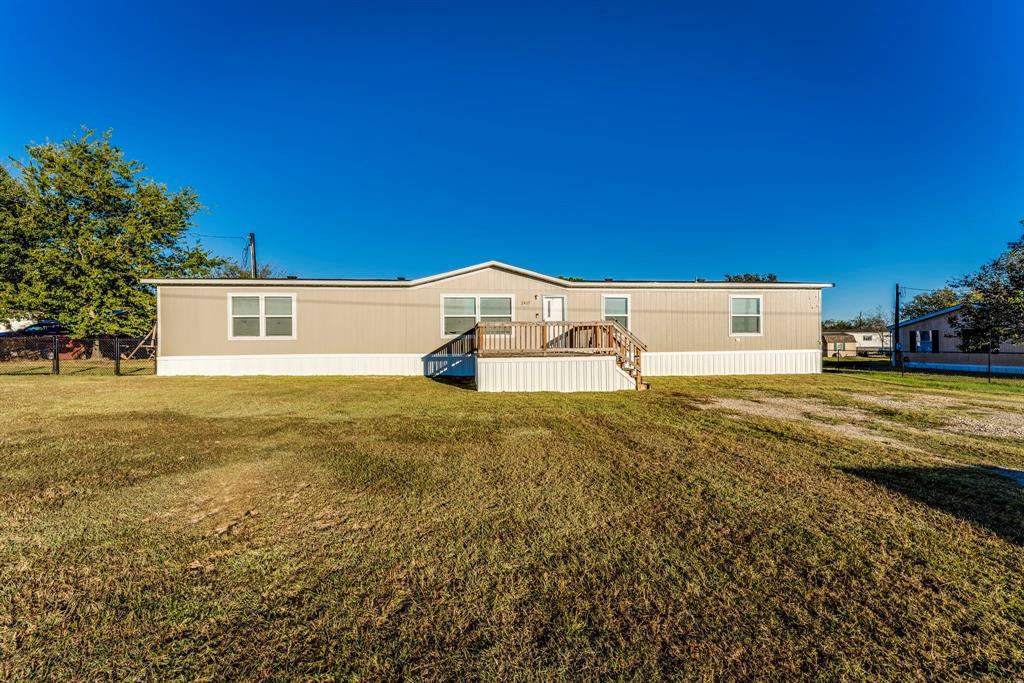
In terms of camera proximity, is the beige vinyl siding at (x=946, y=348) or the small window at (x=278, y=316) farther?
the beige vinyl siding at (x=946, y=348)

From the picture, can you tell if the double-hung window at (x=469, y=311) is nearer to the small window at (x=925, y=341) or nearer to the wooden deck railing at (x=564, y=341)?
the wooden deck railing at (x=564, y=341)

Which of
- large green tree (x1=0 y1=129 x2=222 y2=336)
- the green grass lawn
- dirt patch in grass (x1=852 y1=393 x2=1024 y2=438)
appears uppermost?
large green tree (x1=0 y1=129 x2=222 y2=336)

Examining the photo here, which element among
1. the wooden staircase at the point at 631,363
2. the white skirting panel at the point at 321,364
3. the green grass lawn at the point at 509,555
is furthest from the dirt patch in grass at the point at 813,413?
the white skirting panel at the point at 321,364

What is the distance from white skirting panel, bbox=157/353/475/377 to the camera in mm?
12023

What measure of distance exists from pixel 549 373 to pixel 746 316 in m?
8.24

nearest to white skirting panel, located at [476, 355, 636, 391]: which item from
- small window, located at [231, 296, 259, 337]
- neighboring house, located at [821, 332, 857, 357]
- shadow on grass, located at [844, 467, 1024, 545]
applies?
shadow on grass, located at [844, 467, 1024, 545]

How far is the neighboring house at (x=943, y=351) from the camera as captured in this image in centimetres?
1527

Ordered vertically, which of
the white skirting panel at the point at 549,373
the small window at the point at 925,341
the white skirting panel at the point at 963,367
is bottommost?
the white skirting panel at the point at 963,367

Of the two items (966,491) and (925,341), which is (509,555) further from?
(925,341)

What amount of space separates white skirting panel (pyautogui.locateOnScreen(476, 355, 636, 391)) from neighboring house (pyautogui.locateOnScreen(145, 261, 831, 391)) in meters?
1.45

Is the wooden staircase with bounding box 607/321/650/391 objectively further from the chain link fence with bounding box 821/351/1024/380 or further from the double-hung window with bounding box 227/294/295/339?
the chain link fence with bounding box 821/351/1024/380

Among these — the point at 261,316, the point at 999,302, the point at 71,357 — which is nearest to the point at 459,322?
the point at 261,316

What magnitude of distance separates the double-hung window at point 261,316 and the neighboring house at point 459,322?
1.2 inches

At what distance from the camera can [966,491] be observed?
3285 mm
